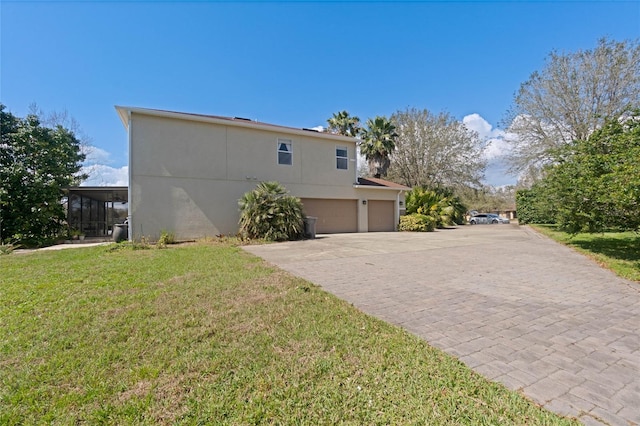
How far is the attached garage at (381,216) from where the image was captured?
18203 mm

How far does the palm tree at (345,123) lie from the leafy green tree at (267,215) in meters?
17.9

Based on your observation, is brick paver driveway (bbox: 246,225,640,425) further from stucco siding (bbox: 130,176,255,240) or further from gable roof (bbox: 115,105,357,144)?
gable roof (bbox: 115,105,357,144)

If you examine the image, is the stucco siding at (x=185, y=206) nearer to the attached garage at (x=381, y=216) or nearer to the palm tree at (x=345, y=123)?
the attached garage at (x=381, y=216)

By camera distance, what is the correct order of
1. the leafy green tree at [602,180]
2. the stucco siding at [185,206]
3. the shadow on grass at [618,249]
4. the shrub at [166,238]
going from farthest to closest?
the stucco siding at [185,206] → the shrub at [166,238] → the shadow on grass at [618,249] → the leafy green tree at [602,180]

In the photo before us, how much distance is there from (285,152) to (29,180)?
37.7ft

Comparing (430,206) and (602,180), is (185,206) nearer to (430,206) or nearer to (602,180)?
(602,180)

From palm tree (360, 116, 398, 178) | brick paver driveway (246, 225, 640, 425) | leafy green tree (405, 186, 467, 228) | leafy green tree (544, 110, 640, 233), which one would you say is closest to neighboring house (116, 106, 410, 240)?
leafy green tree (405, 186, 467, 228)

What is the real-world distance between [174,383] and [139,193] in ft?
38.7

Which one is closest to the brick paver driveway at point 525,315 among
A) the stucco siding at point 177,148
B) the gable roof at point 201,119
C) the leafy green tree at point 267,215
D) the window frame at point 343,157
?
the leafy green tree at point 267,215

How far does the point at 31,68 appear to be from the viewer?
11258 millimetres

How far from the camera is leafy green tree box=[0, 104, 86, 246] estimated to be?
1178 centimetres

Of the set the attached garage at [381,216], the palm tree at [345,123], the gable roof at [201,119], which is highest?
the palm tree at [345,123]

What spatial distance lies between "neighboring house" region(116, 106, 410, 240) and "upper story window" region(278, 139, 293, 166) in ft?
0.17

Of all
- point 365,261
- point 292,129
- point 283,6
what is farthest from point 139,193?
point 365,261
